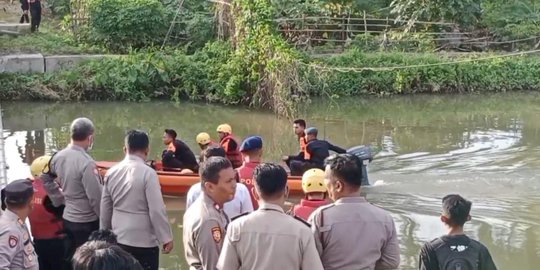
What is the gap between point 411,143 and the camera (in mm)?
14594

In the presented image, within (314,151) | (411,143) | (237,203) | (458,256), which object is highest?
(237,203)

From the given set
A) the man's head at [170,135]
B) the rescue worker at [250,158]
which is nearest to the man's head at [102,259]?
the rescue worker at [250,158]

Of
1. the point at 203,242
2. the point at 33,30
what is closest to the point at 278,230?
the point at 203,242

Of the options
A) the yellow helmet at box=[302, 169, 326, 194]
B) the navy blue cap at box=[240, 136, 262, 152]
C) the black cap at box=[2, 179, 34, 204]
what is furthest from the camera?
the navy blue cap at box=[240, 136, 262, 152]

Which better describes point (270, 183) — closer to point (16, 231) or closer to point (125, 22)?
point (16, 231)

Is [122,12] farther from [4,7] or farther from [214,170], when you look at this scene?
[214,170]

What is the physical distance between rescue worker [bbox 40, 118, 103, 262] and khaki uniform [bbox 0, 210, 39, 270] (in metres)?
1.15

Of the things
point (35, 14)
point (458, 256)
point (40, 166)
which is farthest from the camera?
point (35, 14)

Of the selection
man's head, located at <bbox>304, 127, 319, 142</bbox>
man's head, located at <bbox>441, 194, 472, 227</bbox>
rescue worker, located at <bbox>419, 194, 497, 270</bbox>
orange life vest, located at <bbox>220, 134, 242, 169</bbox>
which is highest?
man's head, located at <bbox>441, 194, 472, 227</bbox>

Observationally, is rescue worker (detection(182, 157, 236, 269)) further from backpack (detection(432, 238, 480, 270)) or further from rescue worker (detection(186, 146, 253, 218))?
backpack (detection(432, 238, 480, 270))

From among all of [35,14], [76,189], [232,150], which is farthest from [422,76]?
[76,189]

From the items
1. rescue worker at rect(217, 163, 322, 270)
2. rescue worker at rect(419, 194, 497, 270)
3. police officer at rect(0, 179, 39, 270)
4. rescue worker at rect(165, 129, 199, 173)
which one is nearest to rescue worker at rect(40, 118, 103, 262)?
police officer at rect(0, 179, 39, 270)

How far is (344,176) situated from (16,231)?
5.70 feet

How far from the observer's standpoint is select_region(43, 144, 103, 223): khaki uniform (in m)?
5.34
